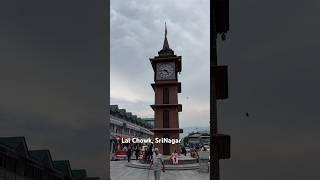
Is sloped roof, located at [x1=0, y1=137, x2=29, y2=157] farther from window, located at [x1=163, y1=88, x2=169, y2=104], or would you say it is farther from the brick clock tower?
window, located at [x1=163, y1=88, x2=169, y2=104]

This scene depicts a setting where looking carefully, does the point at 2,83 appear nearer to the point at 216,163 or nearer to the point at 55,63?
the point at 55,63

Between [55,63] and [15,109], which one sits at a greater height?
[55,63]

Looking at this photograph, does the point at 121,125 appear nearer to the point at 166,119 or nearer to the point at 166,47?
the point at 166,47

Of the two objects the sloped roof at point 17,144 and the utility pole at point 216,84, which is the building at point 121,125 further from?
the utility pole at point 216,84

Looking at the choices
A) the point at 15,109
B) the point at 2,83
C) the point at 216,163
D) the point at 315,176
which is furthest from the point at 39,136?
the point at 315,176

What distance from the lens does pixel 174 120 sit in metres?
46.7

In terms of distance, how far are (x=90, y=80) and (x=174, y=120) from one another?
40.7 m

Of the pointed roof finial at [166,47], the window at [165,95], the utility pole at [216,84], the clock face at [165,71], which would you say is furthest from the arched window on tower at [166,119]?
the utility pole at [216,84]

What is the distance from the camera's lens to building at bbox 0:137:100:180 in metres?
3.65

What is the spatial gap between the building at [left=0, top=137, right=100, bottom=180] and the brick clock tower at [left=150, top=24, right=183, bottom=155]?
41744 mm

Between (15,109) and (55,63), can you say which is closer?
(15,109)

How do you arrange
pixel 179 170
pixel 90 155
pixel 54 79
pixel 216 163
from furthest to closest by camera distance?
pixel 179 170
pixel 90 155
pixel 54 79
pixel 216 163

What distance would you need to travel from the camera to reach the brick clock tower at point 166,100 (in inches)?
1839

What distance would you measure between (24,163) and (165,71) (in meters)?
44.0
